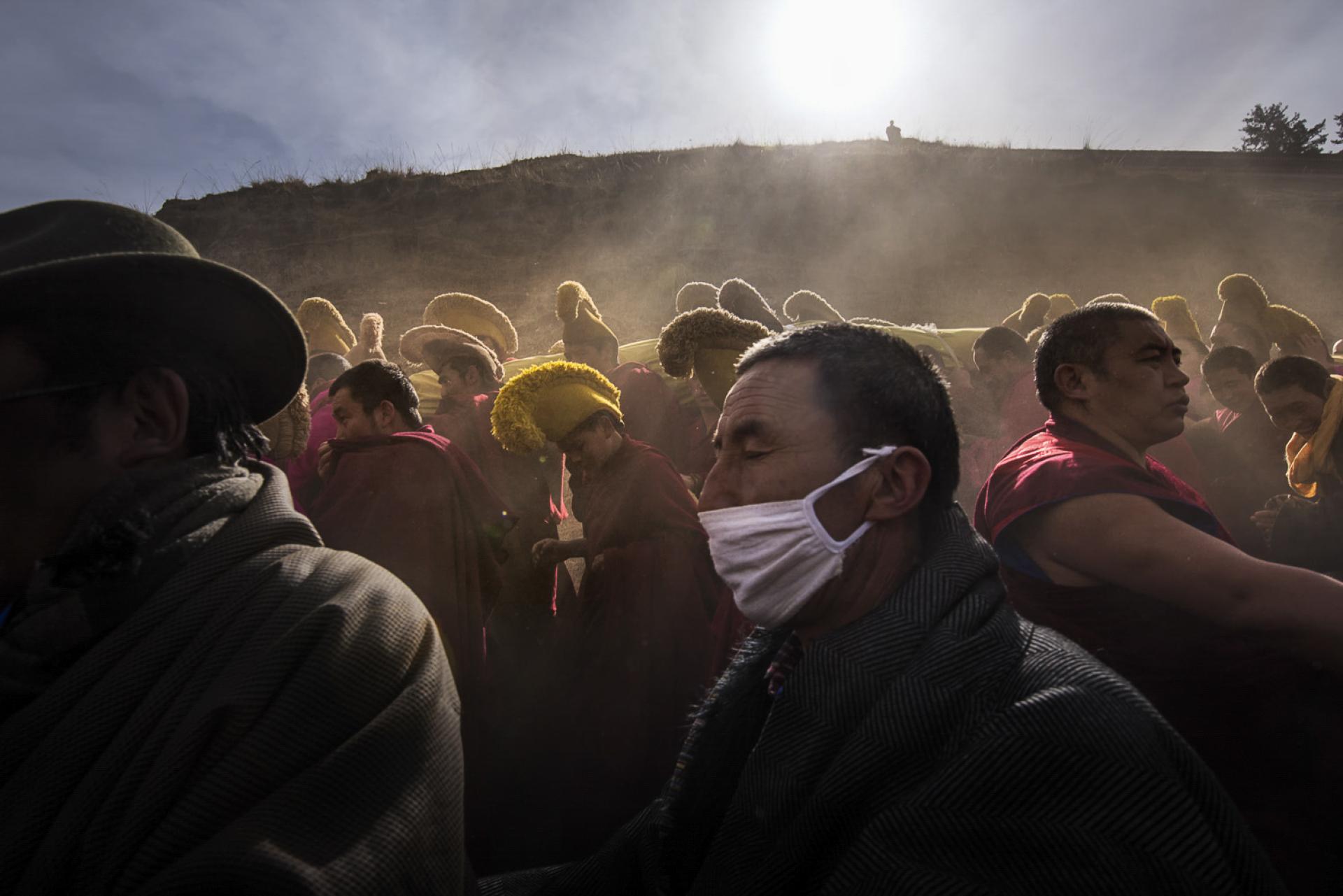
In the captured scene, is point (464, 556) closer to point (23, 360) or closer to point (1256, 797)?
point (23, 360)

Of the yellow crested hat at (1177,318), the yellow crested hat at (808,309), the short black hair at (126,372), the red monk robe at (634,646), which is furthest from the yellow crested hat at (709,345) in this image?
the yellow crested hat at (1177,318)

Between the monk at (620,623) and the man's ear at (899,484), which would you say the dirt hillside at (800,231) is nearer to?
the monk at (620,623)

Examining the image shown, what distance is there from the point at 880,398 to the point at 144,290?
155 centimetres

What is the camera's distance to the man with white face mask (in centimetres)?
100

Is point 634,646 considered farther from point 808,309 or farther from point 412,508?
point 808,309

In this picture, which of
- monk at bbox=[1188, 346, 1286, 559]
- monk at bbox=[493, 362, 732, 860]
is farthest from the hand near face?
monk at bbox=[1188, 346, 1286, 559]

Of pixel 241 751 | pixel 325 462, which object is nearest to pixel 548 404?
pixel 325 462

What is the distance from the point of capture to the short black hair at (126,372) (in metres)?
1.23

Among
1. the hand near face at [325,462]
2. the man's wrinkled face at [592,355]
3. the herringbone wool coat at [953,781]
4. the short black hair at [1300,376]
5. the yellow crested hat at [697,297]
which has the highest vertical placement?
the yellow crested hat at [697,297]

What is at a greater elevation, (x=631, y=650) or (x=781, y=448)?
(x=781, y=448)

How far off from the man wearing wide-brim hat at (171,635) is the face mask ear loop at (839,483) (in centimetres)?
83

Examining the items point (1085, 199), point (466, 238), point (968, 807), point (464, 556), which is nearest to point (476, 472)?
point (464, 556)

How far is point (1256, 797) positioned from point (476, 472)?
355cm

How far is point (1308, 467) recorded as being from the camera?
400 cm
